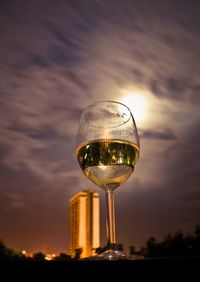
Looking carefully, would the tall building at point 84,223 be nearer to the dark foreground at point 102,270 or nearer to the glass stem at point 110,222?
the glass stem at point 110,222

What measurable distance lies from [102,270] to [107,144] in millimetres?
735

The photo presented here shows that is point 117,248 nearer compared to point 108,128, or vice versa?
point 117,248

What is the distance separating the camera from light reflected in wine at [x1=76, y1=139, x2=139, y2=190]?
1.24 meters

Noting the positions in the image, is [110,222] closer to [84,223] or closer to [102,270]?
→ [102,270]

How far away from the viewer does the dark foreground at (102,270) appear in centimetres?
53

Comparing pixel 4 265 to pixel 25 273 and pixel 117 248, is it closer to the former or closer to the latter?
pixel 25 273

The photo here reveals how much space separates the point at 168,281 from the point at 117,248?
1.67 feet

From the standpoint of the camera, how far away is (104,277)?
0.55 m

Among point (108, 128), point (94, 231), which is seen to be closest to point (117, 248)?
point (108, 128)

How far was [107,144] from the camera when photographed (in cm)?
125

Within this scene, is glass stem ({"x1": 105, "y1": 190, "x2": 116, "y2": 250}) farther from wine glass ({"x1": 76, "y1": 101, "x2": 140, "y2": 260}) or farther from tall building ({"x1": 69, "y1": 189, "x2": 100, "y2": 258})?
tall building ({"x1": 69, "y1": 189, "x2": 100, "y2": 258})

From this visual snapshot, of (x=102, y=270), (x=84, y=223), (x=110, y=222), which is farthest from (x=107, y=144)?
(x=84, y=223)

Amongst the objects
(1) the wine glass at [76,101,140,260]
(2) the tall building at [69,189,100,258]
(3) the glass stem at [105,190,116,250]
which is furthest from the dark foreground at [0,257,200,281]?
(2) the tall building at [69,189,100,258]

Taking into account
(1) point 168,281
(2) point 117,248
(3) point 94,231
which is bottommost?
(1) point 168,281
